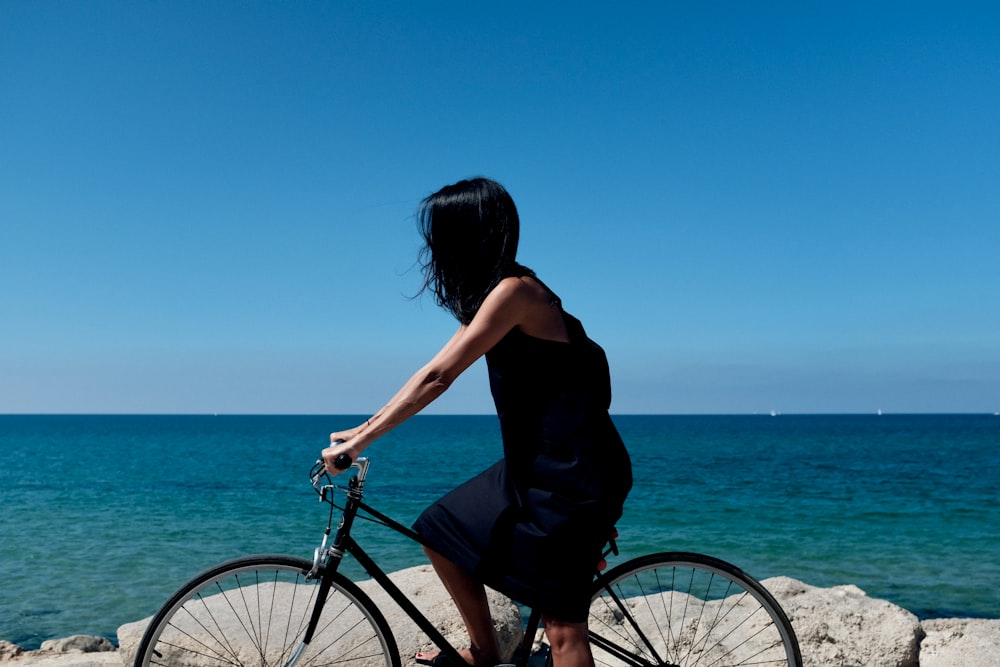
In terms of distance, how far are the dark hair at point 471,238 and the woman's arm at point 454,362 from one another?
0.31 feet

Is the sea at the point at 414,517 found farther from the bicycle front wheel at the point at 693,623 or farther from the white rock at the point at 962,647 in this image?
the bicycle front wheel at the point at 693,623

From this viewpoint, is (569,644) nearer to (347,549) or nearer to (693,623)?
(347,549)

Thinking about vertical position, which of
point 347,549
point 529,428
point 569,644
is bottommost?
point 569,644

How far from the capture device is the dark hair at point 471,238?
310 centimetres

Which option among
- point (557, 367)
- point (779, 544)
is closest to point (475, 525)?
point (557, 367)

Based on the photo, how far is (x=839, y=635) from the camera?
575 cm

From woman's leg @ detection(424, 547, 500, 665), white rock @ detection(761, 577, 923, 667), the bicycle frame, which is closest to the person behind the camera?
the bicycle frame

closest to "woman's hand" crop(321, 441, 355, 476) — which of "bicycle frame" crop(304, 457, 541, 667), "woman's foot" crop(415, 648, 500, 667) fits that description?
"bicycle frame" crop(304, 457, 541, 667)

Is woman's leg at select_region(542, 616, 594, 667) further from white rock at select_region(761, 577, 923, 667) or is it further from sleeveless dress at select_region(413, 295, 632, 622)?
white rock at select_region(761, 577, 923, 667)

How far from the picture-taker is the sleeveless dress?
10.2 feet

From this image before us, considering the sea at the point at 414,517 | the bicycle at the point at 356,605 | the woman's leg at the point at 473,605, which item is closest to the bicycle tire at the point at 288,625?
the bicycle at the point at 356,605

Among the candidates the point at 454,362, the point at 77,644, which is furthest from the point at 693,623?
the point at 77,644

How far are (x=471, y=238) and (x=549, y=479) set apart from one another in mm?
894

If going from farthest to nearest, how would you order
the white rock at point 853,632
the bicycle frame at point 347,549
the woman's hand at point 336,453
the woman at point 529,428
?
the white rock at point 853,632 < the bicycle frame at point 347,549 < the woman at point 529,428 < the woman's hand at point 336,453
